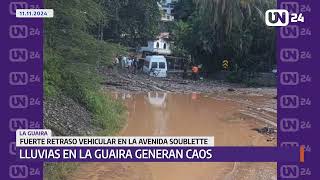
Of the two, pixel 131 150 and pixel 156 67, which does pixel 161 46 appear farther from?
pixel 131 150

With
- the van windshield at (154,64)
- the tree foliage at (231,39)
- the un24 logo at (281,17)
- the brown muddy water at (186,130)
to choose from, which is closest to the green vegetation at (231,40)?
the tree foliage at (231,39)

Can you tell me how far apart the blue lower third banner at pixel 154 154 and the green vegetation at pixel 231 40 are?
2581 centimetres

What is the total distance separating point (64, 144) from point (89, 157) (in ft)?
0.63

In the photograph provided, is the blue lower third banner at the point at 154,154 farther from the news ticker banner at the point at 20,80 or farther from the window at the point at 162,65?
the window at the point at 162,65

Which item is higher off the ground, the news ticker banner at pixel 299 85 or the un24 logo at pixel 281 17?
the un24 logo at pixel 281 17

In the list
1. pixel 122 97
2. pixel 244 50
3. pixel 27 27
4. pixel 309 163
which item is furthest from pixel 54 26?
pixel 244 50

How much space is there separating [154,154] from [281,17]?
1.30 metres

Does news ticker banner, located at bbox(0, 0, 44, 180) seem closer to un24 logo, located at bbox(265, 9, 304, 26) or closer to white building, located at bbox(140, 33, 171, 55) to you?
un24 logo, located at bbox(265, 9, 304, 26)

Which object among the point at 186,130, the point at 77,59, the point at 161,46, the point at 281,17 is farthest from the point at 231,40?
the point at 281,17

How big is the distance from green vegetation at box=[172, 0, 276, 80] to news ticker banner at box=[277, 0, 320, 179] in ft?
84.1

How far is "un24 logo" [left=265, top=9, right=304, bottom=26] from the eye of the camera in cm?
345

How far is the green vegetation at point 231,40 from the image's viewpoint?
3030cm

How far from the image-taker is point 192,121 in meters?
15.3

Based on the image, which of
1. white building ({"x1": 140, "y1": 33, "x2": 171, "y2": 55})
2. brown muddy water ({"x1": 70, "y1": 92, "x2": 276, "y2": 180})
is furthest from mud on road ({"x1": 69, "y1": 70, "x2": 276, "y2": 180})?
white building ({"x1": 140, "y1": 33, "x2": 171, "y2": 55})
